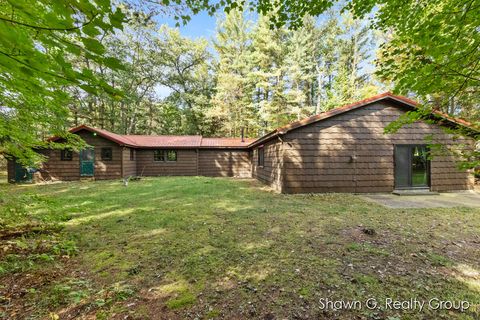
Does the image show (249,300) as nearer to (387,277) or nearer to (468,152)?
(387,277)

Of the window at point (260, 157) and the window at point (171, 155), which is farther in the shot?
the window at point (171, 155)

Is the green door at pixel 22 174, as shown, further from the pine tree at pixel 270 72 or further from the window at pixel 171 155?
the pine tree at pixel 270 72

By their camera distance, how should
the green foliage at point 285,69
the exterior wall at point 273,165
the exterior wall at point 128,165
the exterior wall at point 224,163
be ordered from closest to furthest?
1. the exterior wall at point 273,165
2. the exterior wall at point 128,165
3. the exterior wall at point 224,163
4. the green foliage at point 285,69

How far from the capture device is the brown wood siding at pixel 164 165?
1675 cm

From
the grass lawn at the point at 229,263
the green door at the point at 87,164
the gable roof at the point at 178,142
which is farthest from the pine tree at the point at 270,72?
the grass lawn at the point at 229,263

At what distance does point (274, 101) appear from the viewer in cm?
2280

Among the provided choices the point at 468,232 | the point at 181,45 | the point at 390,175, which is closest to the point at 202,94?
the point at 181,45

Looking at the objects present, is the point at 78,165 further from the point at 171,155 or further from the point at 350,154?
the point at 350,154

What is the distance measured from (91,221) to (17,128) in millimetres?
2608

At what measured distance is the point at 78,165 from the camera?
14.1m

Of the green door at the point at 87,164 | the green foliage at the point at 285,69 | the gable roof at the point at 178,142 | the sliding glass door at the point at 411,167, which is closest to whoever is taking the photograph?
the sliding glass door at the point at 411,167

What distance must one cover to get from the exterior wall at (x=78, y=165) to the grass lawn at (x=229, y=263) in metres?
9.16

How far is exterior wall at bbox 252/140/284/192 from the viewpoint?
9598 millimetres

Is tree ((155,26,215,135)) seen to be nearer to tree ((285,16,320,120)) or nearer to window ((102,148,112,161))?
tree ((285,16,320,120))
